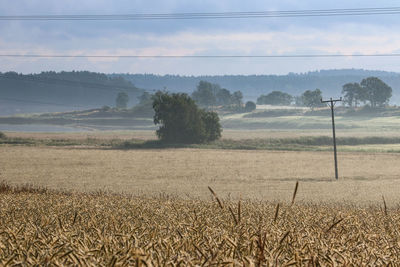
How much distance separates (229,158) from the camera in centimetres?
7638

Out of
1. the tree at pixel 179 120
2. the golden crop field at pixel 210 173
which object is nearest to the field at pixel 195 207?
the golden crop field at pixel 210 173

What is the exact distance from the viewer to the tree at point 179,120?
9794 cm

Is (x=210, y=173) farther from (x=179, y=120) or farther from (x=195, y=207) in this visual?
(x=195, y=207)

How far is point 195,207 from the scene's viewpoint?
7371 millimetres

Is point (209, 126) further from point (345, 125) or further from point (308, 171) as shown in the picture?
point (345, 125)

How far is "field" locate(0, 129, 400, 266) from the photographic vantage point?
279 cm

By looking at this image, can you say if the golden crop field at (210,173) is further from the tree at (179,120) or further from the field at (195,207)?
the tree at (179,120)

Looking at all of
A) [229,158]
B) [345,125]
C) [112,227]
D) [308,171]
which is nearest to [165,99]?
[229,158]

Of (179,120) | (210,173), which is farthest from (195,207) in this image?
(179,120)

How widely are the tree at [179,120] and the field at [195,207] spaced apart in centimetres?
469

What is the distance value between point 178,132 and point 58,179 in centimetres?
5361

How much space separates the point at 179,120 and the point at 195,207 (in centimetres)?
9012

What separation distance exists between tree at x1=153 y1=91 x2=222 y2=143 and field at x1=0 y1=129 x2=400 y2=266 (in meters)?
4.69

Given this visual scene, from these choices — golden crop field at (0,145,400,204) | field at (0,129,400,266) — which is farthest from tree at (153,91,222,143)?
golden crop field at (0,145,400,204)
